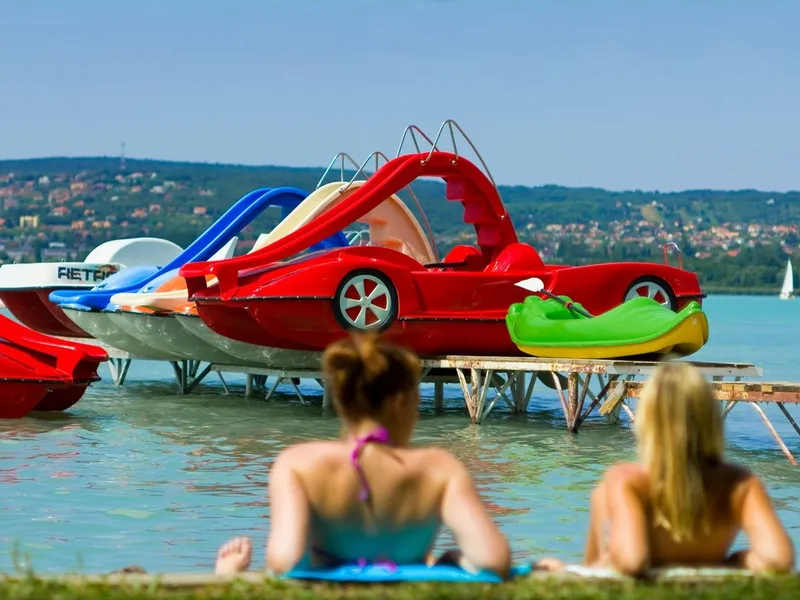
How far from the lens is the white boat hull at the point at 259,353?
21.5 meters

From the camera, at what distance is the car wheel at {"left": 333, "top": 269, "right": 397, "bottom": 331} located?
19.9 metres

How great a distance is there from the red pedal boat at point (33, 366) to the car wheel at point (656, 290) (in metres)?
7.59

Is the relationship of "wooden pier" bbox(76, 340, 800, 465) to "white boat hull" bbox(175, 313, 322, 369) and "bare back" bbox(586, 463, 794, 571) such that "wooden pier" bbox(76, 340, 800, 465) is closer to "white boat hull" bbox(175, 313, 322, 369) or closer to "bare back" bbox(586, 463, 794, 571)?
"white boat hull" bbox(175, 313, 322, 369)

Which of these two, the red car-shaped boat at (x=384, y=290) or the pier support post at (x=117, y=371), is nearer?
the red car-shaped boat at (x=384, y=290)

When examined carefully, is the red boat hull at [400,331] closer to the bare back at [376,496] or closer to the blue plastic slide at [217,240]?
the blue plastic slide at [217,240]

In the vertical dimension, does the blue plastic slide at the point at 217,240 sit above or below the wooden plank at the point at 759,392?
above

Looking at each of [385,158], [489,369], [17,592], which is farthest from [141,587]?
[385,158]

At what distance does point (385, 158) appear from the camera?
24031 mm

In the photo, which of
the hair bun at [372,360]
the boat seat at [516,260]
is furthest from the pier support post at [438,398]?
the hair bun at [372,360]

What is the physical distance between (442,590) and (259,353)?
16909 millimetres

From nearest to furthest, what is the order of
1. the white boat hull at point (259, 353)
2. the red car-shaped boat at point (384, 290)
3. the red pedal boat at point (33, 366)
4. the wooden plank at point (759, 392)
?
the wooden plank at point (759, 392), the red pedal boat at point (33, 366), the red car-shaped boat at point (384, 290), the white boat hull at point (259, 353)

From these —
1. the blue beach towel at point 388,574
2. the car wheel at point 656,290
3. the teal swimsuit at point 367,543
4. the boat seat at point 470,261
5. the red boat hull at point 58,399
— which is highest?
the boat seat at point 470,261

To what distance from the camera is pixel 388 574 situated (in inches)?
199

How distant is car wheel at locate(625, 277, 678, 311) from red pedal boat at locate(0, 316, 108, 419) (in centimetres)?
759
